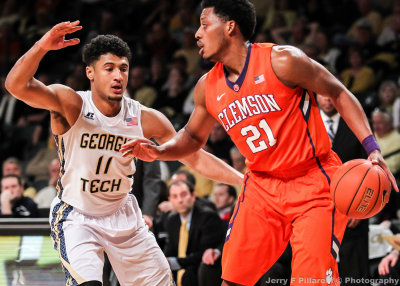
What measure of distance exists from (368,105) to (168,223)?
335 centimetres

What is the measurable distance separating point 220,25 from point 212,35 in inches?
3.2

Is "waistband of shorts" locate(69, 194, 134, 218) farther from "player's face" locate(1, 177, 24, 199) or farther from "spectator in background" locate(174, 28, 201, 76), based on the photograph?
"spectator in background" locate(174, 28, 201, 76)

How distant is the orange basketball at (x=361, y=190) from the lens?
12.0 feet

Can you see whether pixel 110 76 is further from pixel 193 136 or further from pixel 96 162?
pixel 193 136

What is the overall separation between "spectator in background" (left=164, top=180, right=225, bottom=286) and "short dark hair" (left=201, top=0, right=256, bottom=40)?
271cm

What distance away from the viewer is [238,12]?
4.19 m

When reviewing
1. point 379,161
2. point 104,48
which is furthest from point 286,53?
point 104,48

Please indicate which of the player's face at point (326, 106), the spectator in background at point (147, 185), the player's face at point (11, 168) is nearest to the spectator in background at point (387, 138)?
the player's face at point (326, 106)

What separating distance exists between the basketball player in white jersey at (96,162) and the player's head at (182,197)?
199 cm

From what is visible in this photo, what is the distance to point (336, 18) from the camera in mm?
10789

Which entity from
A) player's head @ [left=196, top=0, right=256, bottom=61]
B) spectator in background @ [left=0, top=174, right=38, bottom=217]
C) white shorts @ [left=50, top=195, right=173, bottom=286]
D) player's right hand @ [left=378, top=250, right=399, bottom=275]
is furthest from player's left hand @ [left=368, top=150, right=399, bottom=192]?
spectator in background @ [left=0, top=174, right=38, bottom=217]

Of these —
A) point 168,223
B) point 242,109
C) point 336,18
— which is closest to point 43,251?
point 168,223

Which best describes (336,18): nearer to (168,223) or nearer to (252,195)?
(168,223)

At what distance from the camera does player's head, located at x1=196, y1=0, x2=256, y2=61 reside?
4.14 m
